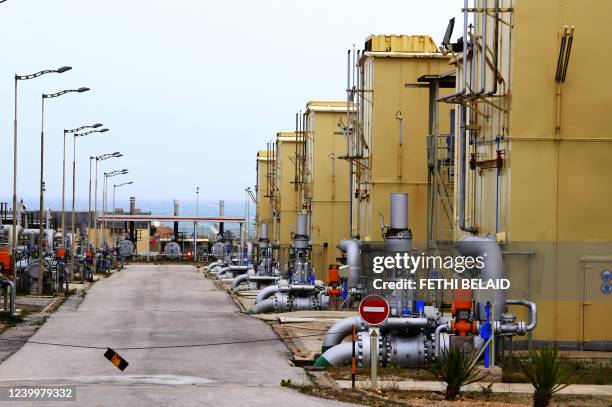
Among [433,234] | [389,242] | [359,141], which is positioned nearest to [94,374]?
[389,242]

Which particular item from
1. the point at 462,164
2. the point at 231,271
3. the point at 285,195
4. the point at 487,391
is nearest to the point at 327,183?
the point at 285,195

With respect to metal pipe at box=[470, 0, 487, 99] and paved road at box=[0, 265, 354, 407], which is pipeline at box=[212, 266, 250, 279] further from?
metal pipe at box=[470, 0, 487, 99]

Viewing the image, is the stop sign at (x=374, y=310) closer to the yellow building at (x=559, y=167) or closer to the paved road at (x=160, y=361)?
the paved road at (x=160, y=361)

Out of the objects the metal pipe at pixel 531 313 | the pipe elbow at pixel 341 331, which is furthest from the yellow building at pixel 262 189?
the metal pipe at pixel 531 313

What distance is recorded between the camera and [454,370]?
880 inches

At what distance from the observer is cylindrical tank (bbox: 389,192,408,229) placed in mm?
32094

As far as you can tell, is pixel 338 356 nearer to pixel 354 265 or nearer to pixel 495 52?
pixel 495 52

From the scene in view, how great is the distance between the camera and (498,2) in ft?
102

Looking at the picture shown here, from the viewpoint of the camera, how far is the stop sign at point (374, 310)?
77.6 feet

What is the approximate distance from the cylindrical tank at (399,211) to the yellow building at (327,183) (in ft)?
119

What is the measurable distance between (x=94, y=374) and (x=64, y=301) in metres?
30.7

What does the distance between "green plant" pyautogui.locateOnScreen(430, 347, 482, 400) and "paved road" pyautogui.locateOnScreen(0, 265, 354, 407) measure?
2.28 m

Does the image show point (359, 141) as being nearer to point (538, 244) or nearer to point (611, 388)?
point (538, 244)

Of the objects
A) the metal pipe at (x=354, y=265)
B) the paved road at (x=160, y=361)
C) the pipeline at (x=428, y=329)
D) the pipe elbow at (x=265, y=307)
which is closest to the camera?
the paved road at (x=160, y=361)
